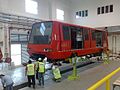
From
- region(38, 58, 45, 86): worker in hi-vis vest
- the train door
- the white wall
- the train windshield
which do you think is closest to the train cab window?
the train door

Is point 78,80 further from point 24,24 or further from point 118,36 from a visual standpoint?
point 118,36

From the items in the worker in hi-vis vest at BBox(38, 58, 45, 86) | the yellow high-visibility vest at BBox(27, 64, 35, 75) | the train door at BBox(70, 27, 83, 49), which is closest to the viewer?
the yellow high-visibility vest at BBox(27, 64, 35, 75)

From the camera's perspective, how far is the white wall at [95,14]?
68.2 feet

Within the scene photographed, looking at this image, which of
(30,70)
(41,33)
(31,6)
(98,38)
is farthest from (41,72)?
(31,6)

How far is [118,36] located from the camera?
23.8 meters

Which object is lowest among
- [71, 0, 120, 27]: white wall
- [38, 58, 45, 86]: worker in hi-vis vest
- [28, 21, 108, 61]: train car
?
[38, 58, 45, 86]: worker in hi-vis vest

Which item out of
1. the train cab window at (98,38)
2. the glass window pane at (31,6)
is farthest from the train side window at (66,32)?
the glass window pane at (31,6)

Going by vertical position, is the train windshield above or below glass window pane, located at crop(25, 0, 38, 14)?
below

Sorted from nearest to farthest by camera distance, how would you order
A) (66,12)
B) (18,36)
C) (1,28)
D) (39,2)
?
(1,28) < (18,36) < (39,2) < (66,12)

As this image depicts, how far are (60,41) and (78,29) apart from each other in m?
2.46

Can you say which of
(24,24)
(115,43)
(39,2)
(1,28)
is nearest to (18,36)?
(24,24)

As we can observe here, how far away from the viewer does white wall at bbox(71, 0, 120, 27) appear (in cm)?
2078

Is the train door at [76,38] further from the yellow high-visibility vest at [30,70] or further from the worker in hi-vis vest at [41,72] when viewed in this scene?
the yellow high-visibility vest at [30,70]

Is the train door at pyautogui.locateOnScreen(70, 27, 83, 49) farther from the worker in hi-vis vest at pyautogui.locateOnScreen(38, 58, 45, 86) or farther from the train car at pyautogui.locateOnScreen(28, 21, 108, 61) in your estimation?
the worker in hi-vis vest at pyautogui.locateOnScreen(38, 58, 45, 86)
